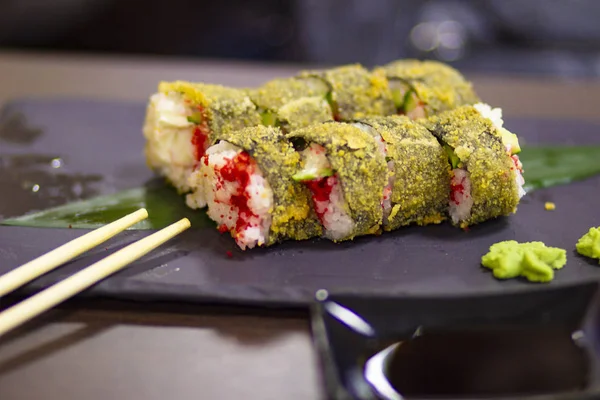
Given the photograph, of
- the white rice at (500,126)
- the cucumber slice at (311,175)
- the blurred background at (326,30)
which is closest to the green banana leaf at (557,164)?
the white rice at (500,126)

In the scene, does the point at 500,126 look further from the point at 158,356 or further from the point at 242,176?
the point at 158,356

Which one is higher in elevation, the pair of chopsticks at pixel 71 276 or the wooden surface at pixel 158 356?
the pair of chopsticks at pixel 71 276

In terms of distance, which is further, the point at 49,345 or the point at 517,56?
the point at 517,56

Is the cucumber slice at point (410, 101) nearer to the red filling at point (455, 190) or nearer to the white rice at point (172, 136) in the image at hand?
the red filling at point (455, 190)

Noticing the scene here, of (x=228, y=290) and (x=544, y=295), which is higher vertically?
(x=228, y=290)

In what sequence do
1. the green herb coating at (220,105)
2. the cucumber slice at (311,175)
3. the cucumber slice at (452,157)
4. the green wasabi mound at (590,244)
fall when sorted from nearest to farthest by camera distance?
1. the cucumber slice at (311,175)
2. the green wasabi mound at (590,244)
3. the cucumber slice at (452,157)
4. the green herb coating at (220,105)

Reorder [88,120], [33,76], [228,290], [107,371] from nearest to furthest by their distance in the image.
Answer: [107,371] → [228,290] → [88,120] → [33,76]

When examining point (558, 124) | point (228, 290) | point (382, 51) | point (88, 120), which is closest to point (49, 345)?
point (228, 290)

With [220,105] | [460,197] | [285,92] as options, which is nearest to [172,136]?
[220,105]

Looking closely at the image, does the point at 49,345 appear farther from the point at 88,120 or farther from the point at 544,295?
the point at 88,120
